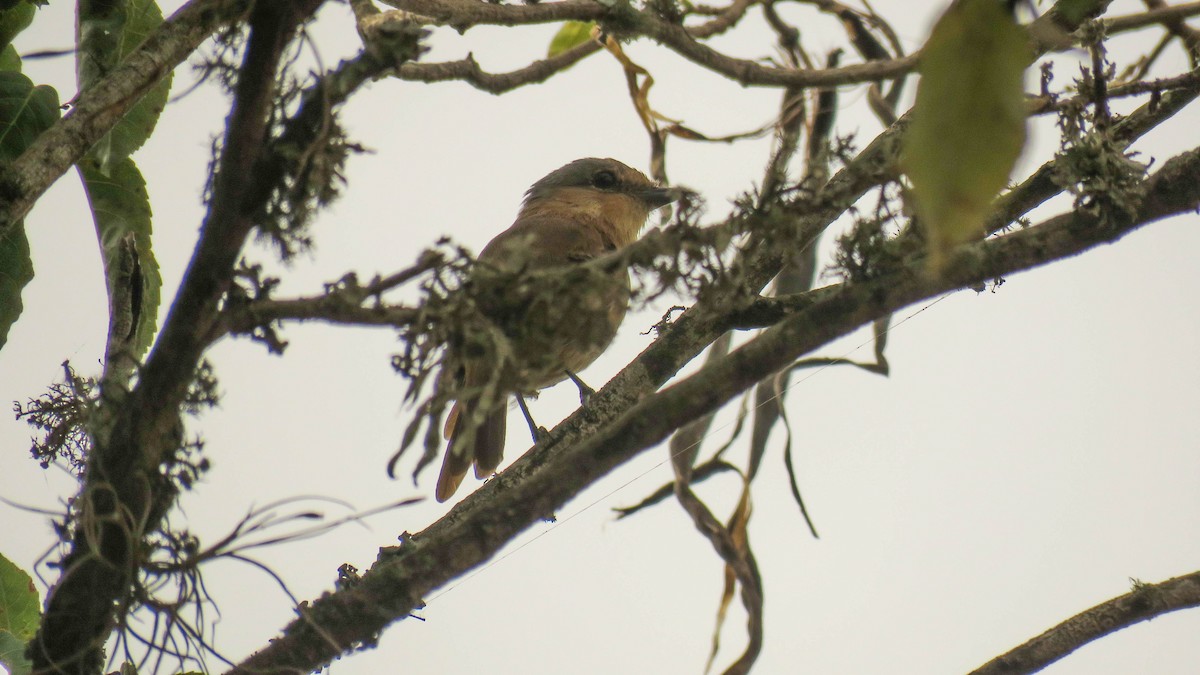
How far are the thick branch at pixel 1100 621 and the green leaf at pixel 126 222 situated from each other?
1.40 meters

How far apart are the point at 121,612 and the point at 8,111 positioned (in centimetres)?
94

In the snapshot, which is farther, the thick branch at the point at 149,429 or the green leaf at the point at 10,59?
the green leaf at the point at 10,59

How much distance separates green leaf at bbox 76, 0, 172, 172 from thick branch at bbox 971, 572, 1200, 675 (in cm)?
152

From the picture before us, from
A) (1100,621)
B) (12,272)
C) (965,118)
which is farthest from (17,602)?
(965,118)

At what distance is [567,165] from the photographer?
418 cm

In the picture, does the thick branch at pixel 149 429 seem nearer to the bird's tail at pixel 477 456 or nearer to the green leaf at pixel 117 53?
the green leaf at pixel 117 53

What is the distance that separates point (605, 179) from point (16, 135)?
2513mm

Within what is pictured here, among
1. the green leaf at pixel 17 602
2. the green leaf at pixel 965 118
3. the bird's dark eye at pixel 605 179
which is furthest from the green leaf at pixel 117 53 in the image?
the bird's dark eye at pixel 605 179

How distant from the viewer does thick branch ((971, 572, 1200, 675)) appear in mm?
1535

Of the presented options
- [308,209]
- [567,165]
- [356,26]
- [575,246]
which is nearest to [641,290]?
[308,209]

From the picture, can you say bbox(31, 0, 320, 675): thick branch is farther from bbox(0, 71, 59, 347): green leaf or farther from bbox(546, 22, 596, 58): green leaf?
bbox(546, 22, 596, 58): green leaf

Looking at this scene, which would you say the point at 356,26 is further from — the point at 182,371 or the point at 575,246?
the point at 575,246

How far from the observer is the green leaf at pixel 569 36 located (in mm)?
2742

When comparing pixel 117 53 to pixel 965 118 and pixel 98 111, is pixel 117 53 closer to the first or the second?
pixel 98 111
